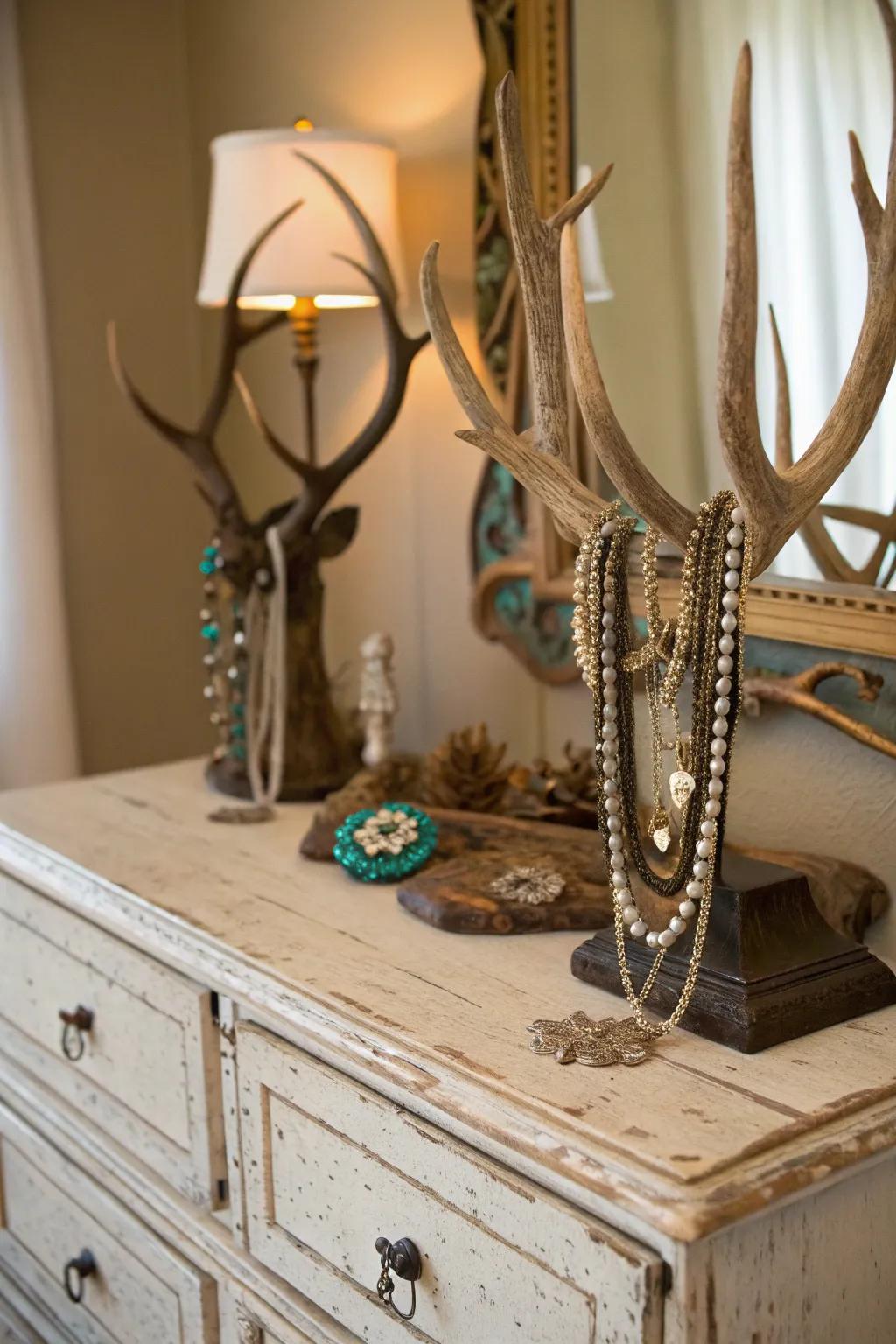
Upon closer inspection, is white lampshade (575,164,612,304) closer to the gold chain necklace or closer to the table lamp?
the table lamp

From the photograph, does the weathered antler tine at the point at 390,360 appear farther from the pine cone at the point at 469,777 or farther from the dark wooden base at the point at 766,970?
the dark wooden base at the point at 766,970

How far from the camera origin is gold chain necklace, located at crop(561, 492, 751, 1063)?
0.90m

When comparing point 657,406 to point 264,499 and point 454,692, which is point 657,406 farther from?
point 264,499

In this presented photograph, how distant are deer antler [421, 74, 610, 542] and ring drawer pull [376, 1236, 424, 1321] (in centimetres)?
50

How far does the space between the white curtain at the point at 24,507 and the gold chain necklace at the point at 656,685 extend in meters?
1.35

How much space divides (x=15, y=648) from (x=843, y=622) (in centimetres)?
138

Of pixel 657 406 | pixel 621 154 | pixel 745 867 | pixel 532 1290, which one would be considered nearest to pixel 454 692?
pixel 657 406

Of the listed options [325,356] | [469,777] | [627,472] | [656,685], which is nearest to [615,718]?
[656,685]

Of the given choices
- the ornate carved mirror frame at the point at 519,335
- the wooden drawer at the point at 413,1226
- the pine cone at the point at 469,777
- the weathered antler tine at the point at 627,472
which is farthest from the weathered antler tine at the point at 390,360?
the wooden drawer at the point at 413,1226

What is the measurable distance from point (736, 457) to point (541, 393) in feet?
0.56

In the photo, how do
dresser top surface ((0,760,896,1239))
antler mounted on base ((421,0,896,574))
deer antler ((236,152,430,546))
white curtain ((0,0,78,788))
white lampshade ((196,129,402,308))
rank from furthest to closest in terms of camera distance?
1. white curtain ((0,0,78,788))
2. white lampshade ((196,129,402,308))
3. deer antler ((236,152,430,546))
4. antler mounted on base ((421,0,896,574))
5. dresser top surface ((0,760,896,1239))

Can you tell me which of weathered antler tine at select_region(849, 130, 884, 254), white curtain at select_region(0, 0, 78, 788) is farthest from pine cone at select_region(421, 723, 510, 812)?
white curtain at select_region(0, 0, 78, 788)

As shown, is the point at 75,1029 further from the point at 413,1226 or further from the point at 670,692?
the point at 670,692

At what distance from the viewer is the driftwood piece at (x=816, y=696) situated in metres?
1.13
